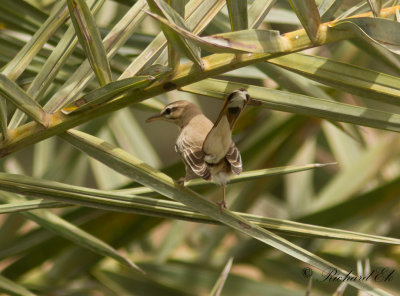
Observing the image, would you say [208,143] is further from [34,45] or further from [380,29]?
[380,29]

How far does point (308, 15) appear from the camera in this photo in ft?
4.17

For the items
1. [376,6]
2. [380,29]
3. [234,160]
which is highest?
[234,160]

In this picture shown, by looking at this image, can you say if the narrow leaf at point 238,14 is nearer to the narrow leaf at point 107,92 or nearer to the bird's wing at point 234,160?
the narrow leaf at point 107,92

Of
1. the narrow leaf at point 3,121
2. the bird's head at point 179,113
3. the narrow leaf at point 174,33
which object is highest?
the bird's head at point 179,113

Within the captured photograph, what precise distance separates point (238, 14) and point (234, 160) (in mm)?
854

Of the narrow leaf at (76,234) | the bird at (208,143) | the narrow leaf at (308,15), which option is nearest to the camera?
the narrow leaf at (308,15)

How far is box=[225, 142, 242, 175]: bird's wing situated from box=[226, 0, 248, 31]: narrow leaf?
30.7 inches

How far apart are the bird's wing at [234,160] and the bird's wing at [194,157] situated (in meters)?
0.10

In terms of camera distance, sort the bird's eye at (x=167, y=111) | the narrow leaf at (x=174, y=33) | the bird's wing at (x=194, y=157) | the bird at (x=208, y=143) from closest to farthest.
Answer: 1. the narrow leaf at (x=174, y=33)
2. the bird at (x=208, y=143)
3. the bird's wing at (x=194, y=157)
4. the bird's eye at (x=167, y=111)

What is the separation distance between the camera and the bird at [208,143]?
1897mm

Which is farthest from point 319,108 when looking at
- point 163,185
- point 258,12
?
point 163,185

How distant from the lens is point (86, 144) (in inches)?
57.5

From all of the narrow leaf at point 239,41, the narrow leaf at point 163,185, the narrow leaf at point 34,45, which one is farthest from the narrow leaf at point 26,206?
the narrow leaf at point 239,41

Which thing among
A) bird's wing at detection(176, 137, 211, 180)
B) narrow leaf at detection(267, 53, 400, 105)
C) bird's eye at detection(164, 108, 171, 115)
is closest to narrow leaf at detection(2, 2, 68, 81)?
narrow leaf at detection(267, 53, 400, 105)
